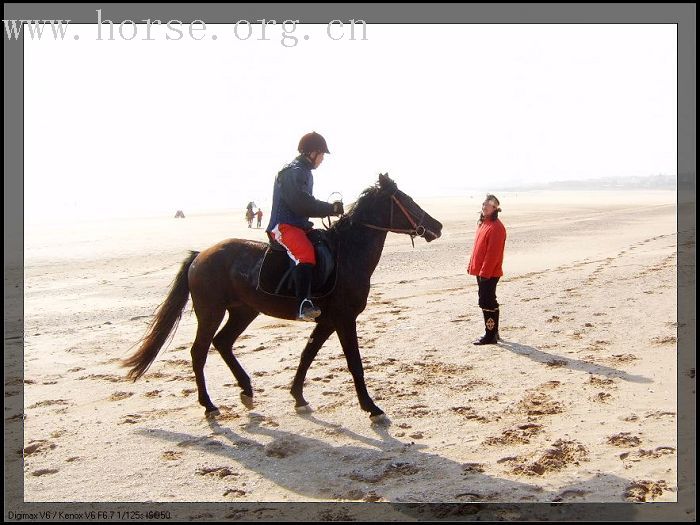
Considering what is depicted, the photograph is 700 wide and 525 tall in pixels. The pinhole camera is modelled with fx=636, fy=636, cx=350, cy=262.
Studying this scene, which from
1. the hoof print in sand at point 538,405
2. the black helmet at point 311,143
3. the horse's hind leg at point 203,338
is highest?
the black helmet at point 311,143

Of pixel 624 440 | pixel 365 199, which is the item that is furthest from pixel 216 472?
pixel 624 440

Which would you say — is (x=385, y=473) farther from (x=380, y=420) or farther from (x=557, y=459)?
(x=557, y=459)

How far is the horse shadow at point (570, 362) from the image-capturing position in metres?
7.42

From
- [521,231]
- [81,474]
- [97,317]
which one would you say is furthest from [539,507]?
[521,231]

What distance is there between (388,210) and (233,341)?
2402mm

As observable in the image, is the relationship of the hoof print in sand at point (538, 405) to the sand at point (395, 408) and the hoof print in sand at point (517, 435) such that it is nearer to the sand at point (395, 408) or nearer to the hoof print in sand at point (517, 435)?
the sand at point (395, 408)

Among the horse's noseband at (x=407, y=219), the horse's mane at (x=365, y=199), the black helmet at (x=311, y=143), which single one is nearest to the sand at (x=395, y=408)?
the horse's noseband at (x=407, y=219)

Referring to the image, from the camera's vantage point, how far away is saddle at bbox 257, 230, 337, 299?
6867mm

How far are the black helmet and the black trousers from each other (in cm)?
411

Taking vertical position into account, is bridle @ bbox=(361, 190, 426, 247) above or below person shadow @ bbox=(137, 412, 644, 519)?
above

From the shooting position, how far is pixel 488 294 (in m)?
9.80

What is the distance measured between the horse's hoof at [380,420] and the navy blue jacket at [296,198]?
2.14 meters

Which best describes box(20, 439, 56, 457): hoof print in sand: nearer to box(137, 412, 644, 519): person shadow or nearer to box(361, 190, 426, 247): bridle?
box(137, 412, 644, 519): person shadow

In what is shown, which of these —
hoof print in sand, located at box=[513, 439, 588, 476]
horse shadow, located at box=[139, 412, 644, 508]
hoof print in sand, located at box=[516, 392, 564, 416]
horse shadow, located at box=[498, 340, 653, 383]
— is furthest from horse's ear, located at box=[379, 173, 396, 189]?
horse shadow, located at box=[498, 340, 653, 383]
